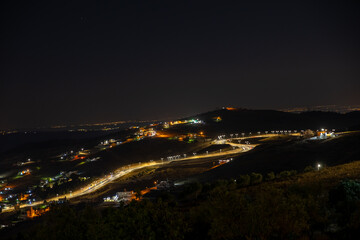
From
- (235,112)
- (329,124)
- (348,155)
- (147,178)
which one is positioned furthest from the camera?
(235,112)

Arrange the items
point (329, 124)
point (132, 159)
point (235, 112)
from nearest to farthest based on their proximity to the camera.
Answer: point (132, 159), point (329, 124), point (235, 112)

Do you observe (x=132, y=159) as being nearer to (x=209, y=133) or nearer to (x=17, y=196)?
(x=17, y=196)

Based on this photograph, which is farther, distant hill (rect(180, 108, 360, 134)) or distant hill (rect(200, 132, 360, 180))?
distant hill (rect(180, 108, 360, 134))

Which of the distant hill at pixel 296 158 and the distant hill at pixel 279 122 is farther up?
the distant hill at pixel 279 122

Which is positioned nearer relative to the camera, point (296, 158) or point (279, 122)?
point (296, 158)

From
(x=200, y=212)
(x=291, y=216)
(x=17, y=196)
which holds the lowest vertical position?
(x=17, y=196)

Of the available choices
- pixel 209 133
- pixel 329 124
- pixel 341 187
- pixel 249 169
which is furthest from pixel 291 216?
pixel 329 124

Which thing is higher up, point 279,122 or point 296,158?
point 279,122

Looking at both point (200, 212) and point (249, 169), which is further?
point (249, 169)

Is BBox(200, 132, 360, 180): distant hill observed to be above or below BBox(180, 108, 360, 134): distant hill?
below

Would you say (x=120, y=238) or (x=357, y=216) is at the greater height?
(x=120, y=238)

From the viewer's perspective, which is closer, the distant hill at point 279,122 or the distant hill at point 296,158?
the distant hill at point 296,158
